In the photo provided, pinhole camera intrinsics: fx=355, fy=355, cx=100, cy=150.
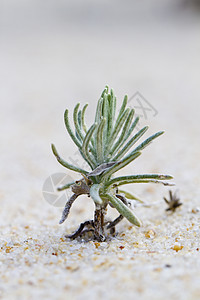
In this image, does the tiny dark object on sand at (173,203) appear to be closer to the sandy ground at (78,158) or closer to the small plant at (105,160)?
the sandy ground at (78,158)

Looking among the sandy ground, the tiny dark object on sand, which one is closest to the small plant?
the sandy ground

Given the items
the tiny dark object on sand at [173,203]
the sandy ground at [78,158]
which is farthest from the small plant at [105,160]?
the tiny dark object on sand at [173,203]

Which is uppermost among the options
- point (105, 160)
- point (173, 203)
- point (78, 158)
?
point (78, 158)

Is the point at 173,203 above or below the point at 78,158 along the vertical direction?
below

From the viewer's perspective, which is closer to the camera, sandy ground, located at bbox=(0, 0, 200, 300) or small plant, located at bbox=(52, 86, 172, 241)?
sandy ground, located at bbox=(0, 0, 200, 300)

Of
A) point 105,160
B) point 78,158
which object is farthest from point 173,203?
point 78,158

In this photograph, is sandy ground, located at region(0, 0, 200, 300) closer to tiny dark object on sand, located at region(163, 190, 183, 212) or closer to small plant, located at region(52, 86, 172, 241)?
tiny dark object on sand, located at region(163, 190, 183, 212)

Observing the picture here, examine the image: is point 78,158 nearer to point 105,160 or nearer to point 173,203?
point 173,203

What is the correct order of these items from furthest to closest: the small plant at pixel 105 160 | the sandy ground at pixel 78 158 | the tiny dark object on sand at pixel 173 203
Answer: the tiny dark object on sand at pixel 173 203 < the small plant at pixel 105 160 < the sandy ground at pixel 78 158

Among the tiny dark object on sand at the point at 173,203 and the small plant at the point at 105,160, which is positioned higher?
the small plant at the point at 105,160
